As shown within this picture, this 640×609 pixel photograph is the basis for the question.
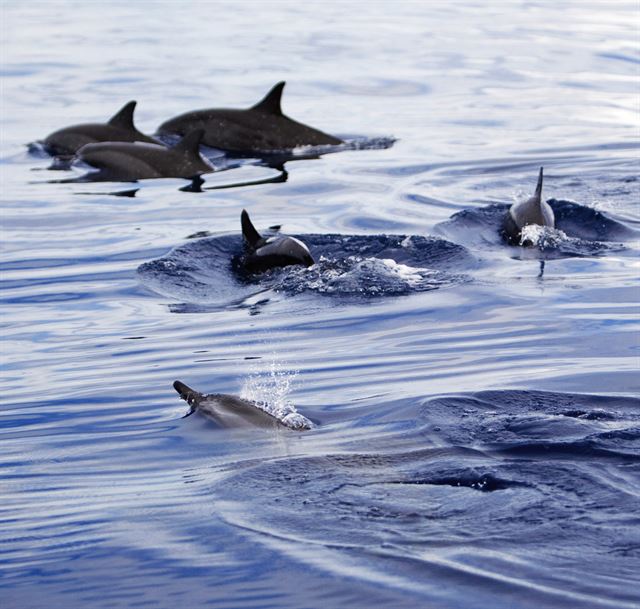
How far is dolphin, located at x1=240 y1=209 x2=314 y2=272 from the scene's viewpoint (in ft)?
40.1

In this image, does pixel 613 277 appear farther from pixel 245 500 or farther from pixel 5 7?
pixel 5 7

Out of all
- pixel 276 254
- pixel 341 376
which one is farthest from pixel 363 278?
pixel 341 376

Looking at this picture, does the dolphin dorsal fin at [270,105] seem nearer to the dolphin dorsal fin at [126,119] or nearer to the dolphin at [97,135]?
the dolphin at [97,135]

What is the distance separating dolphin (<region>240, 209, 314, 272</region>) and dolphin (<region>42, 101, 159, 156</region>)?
6.89 metres

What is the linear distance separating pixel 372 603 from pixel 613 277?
732cm

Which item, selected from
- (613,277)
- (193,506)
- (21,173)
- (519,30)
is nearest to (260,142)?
(21,173)

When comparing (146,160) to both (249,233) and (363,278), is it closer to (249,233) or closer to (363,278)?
(249,233)

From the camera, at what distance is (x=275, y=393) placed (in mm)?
8500

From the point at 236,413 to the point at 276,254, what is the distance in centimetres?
466

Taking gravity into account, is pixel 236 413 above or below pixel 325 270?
above

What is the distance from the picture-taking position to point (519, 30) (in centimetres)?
3934

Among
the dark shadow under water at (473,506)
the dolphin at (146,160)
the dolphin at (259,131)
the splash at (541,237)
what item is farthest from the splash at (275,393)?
the dolphin at (259,131)

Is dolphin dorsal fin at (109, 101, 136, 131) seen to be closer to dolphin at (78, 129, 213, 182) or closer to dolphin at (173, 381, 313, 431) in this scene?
dolphin at (78, 129, 213, 182)

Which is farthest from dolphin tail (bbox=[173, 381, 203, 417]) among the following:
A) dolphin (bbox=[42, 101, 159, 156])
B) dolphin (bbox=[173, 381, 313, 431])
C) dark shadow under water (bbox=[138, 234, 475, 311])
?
dolphin (bbox=[42, 101, 159, 156])
